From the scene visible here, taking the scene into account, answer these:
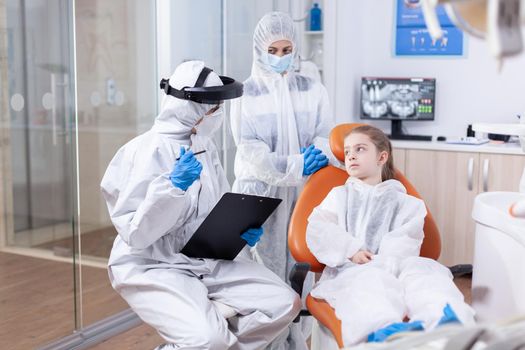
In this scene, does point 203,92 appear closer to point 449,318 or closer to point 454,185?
point 449,318

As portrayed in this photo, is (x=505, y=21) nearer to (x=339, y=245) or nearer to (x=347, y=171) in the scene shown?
(x=339, y=245)

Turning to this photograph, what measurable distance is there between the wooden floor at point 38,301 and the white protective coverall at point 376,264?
1207mm

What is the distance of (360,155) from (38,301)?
145 cm

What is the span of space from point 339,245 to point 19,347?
1394 mm

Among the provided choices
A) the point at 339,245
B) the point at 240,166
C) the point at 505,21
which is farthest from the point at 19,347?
the point at 505,21

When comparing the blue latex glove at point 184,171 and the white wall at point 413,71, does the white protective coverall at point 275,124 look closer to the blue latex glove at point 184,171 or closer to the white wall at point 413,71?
the blue latex glove at point 184,171

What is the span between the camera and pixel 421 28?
4418mm

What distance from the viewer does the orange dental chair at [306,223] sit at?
2215 mm

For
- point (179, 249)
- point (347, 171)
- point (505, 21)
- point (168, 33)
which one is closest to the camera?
point (505, 21)

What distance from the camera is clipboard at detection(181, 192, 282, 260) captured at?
208cm

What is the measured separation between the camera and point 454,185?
4.02 metres

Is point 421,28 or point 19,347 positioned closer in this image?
point 19,347

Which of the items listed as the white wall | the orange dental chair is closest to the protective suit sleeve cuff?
the orange dental chair

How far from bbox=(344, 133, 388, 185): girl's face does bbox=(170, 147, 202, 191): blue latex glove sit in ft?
2.05
